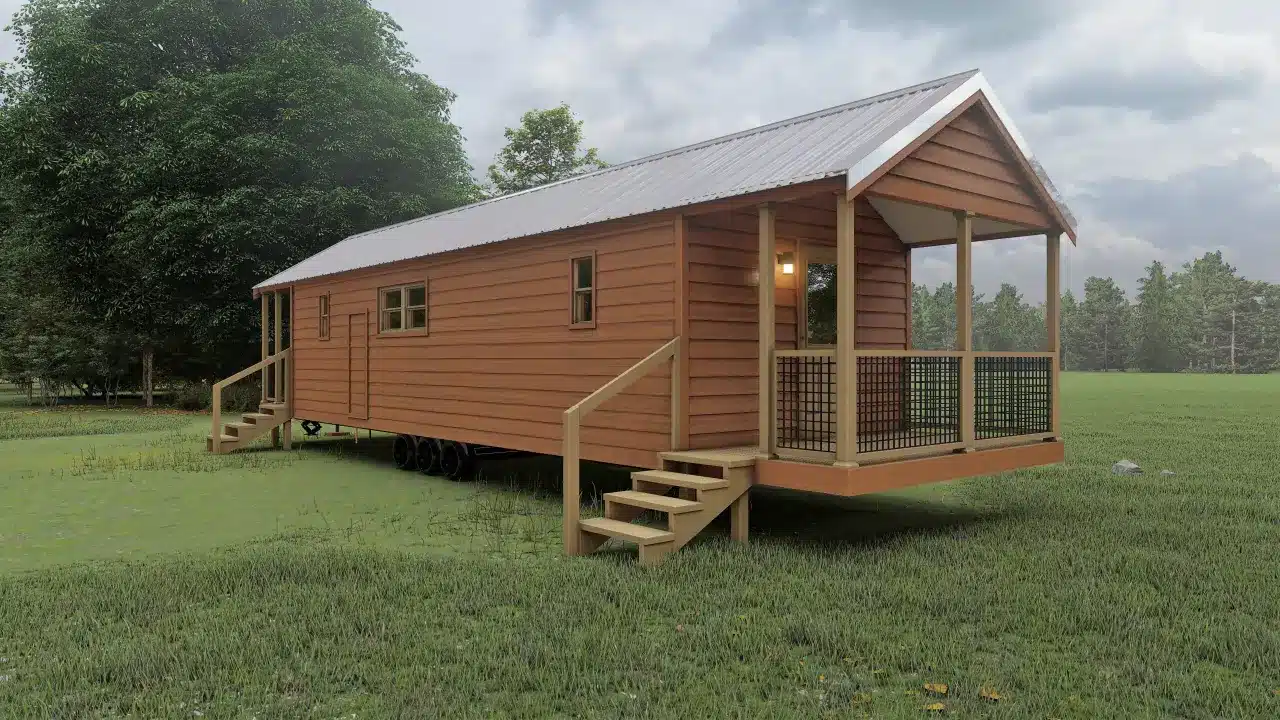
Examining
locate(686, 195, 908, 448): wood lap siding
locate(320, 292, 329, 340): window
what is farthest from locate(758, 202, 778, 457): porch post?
locate(320, 292, 329, 340): window

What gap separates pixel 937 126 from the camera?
24.7 ft

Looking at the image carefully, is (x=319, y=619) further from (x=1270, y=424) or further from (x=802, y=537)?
(x=1270, y=424)

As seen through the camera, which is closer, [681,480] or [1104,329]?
[681,480]

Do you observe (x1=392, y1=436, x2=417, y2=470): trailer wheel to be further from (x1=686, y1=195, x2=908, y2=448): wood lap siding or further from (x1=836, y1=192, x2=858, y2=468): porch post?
(x1=836, y1=192, x2=858, y2=468): porch post

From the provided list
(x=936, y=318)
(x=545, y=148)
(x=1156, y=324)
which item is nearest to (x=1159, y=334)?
(x=1156, y=324)

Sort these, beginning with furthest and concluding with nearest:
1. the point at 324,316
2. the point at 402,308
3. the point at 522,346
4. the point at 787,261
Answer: the point at 324,316 → the point at 402,308 → the point at 522,346 → the point at 787,261

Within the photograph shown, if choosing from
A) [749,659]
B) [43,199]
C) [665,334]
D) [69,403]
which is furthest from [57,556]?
[69,403]

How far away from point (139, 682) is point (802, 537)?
17.0 ft

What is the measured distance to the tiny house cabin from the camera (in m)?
7.18

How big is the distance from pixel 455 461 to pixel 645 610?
23.5 feet

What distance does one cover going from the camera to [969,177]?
26.6 feet

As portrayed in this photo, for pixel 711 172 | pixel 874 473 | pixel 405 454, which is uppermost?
pixel 711 172

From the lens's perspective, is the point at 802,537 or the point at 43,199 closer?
the point at 802,537

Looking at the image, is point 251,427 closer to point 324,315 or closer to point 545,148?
point 324,315
